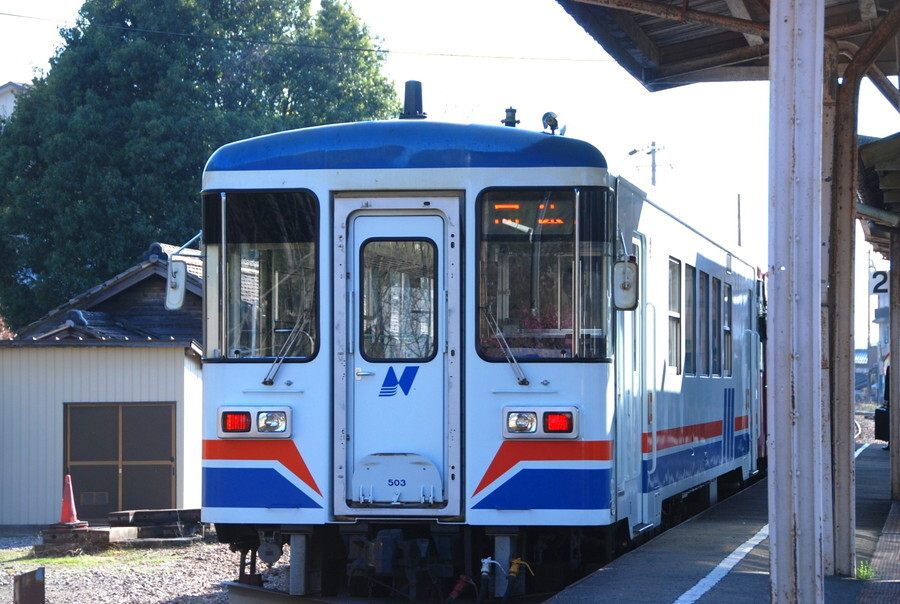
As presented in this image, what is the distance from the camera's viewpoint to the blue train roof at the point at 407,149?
752 cm

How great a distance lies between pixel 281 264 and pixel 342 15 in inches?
1267

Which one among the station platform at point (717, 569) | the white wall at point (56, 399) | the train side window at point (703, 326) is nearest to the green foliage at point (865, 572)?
the station platform at point (717, 569)

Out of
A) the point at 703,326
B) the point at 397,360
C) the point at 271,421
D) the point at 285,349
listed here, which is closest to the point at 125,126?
the point at 703,326

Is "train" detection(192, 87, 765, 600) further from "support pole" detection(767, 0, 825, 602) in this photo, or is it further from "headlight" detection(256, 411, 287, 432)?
"support pole" detection(767, 0, 825, 602)

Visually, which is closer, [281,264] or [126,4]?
[281,264]

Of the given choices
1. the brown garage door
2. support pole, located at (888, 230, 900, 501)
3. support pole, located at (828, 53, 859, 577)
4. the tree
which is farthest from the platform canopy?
the tree

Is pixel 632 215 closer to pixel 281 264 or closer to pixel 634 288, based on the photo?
pixel 634 288

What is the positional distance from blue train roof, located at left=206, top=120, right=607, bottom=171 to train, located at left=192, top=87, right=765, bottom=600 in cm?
1

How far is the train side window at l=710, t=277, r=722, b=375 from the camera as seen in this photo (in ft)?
38.7

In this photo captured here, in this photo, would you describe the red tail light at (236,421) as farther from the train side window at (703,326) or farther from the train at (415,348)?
the train side window at (703,326)

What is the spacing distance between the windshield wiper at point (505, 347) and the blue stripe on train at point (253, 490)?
140cm

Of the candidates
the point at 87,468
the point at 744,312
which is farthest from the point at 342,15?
the point at 744,312

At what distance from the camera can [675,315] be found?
1009 centimetres

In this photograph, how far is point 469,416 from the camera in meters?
7.40
